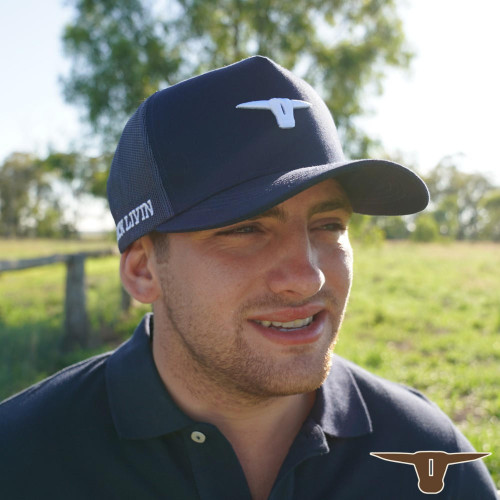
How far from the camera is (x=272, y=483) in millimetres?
1610

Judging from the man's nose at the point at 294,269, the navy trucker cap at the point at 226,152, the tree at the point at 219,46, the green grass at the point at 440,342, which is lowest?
the green grass at the point at 440,342

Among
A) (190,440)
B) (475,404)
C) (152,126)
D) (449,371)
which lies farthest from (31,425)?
(449,371)

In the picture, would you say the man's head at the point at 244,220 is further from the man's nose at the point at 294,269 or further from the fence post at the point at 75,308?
the fence post at the point at 75,308

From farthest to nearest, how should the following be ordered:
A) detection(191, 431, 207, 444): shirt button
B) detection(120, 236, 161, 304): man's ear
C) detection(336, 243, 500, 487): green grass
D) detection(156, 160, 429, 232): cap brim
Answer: detection(336, 243, 500, 487): green grass, detection(120, 236, 161, 304): man's ear, detection(191, 431, 207, 444): shirt button, detection(156, 160, 429, 232): cap brim

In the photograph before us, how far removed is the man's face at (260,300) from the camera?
1509 millimetres

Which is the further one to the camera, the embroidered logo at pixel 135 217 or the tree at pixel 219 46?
the tree at pixel 219 46

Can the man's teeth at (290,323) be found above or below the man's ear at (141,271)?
below

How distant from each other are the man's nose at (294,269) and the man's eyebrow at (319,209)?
2.6 inches

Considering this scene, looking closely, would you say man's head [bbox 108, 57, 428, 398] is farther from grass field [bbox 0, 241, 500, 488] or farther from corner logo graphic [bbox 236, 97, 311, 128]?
grass field [bbox 0, 241, 500, 488]

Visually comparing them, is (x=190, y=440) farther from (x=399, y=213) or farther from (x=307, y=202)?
(x=399, y=213)

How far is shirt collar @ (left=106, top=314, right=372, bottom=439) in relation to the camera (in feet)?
5.07

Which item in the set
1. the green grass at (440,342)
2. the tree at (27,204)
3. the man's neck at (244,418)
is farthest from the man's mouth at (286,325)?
the tree at (27,204)

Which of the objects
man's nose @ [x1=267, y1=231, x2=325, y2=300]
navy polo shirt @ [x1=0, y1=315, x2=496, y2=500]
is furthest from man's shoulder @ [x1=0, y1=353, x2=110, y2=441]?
man's nose @ [x1=267, y1=231, x2=325, y2=300]

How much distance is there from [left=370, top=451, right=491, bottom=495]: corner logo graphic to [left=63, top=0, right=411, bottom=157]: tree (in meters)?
7.86
